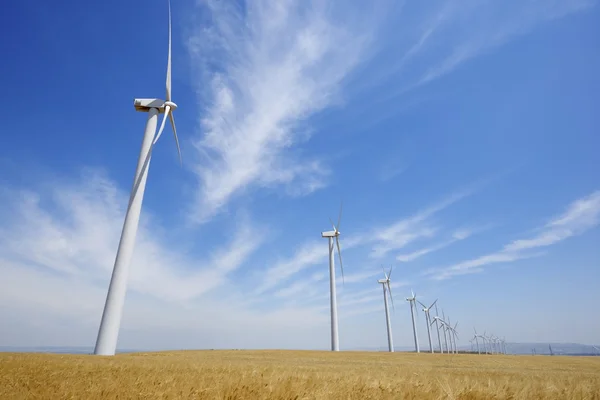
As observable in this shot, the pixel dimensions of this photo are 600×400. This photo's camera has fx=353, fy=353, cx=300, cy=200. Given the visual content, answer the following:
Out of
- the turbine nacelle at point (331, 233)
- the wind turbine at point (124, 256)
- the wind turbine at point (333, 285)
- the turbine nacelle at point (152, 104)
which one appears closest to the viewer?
the wind turbine at point (124, 256)

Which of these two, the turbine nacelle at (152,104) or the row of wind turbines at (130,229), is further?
the turbine nacelle at (152,104)

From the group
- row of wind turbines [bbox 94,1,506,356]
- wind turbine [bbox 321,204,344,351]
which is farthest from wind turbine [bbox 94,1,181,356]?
wind turbine [bbox 321,204,344,351]

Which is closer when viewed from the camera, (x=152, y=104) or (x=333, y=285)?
(x=152, y=104)

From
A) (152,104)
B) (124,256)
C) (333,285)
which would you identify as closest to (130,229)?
(124,256)

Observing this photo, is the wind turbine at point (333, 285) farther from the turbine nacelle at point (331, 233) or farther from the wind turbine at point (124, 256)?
the wind turbine at point (124, 256)

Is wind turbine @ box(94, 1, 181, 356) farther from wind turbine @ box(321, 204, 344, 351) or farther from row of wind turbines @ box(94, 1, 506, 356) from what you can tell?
wind turbine @ box(321, 204, 344, 351)

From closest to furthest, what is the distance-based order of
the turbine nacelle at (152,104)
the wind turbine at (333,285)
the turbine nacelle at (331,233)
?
the turbine nacelle at (152,104) < the wind turbine at (333,285) < the turbine nacelle at (331,233)

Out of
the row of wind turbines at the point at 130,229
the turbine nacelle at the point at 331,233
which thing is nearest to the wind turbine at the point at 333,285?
the turbine nacelle at the point at 331,233

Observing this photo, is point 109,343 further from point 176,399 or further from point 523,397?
point 523,397

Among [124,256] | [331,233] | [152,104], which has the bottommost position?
[124,256]

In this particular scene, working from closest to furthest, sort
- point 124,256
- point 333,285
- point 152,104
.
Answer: point 124,256
point 152,104
point 333,285

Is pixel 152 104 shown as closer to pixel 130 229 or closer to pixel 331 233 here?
pixel 130 229

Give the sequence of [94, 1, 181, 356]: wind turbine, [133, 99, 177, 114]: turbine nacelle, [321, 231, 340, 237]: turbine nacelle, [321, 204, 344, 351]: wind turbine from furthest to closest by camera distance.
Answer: [321, 231, 340, 237]: turbine nacelle
[321, 204, 344, 351]: wind turbine
[133, 99, 177, 114]: turbine nacelle
[94, 1, 181, 356]: wind turbine

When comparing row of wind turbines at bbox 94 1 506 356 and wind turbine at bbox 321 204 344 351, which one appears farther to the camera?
wind turbine at bbox 321 204 344 351
